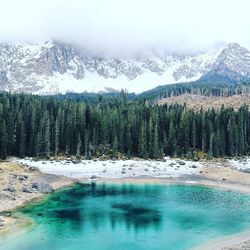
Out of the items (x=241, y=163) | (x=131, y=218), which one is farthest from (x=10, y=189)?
(x=241, y=163)

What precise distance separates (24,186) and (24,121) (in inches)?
2632

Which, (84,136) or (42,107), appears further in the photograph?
(42,107)

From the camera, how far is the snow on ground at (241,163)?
147 metres

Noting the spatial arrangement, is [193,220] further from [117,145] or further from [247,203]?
[117,145]

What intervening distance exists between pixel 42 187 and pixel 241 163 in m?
76.4

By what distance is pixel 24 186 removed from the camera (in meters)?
100

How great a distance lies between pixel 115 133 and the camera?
166375mm

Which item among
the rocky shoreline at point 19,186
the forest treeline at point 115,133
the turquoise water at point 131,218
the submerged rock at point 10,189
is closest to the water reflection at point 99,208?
the turquoise water at point 131,218

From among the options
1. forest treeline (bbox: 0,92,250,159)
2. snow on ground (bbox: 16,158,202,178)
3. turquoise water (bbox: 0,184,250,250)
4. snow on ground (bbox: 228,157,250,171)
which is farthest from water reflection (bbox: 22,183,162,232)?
forest treeline (bbox: 0,92,250,159)

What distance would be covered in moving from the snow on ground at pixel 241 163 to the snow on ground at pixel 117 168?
1165cm

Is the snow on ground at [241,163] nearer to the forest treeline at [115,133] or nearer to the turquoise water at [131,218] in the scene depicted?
the forest treeline at [115,133]

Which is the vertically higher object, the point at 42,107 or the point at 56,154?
the point at 42,107

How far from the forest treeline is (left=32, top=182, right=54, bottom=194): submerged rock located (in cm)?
4932

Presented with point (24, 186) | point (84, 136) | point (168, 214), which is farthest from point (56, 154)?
point (168, 214)
